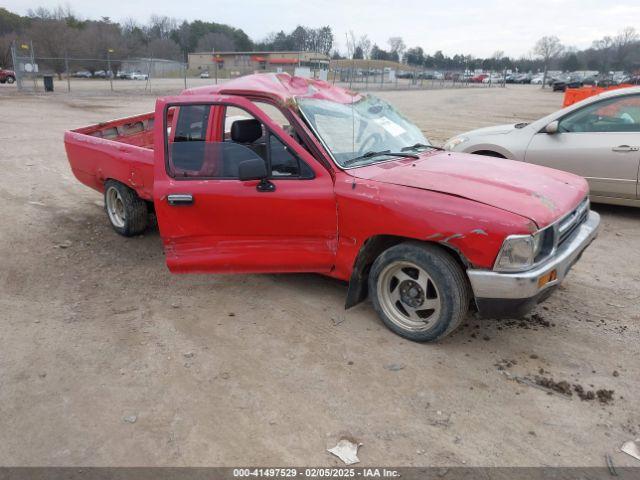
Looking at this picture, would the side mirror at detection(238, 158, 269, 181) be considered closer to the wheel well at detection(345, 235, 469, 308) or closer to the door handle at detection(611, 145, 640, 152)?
the wheel well at detection(345, 235, 469, 308)

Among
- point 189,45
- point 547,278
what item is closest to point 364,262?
point 547,278

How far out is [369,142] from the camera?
415cm

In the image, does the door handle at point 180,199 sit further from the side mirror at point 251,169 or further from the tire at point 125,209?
the tire at point 125,209

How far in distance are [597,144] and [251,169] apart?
15.9 ft

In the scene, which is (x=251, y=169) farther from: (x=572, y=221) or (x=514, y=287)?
(x=572, y=221)

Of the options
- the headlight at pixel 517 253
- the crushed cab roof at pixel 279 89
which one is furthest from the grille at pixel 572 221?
the crushed cab roof at pixel 279 89

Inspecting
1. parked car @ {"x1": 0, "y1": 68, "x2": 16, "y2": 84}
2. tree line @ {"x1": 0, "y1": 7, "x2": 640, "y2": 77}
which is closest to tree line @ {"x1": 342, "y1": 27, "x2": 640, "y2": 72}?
tree line @ {"x1": 0, "y1": 7, "x2": 640, "y2": 77}

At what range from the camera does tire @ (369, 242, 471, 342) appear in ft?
11.0

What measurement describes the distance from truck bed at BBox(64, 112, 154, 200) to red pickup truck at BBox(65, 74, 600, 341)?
1217 mm

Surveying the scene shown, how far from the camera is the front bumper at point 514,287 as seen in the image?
3.11m

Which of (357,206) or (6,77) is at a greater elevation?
(6,77)

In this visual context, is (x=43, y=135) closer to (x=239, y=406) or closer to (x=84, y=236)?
(x=84, y=236)

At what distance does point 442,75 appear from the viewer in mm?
62875

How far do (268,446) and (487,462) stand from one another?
1139 millimetres
